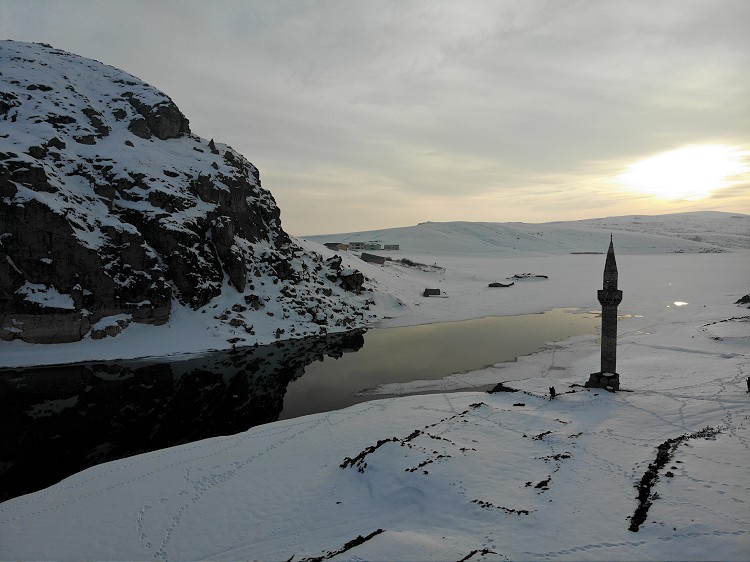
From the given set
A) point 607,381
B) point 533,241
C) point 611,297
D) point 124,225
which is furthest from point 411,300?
point 533,241

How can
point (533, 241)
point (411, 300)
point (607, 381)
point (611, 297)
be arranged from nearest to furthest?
1. point (607, 381)
2. point (611, 297)
3. point (411, 300)
4. point (533, 241)

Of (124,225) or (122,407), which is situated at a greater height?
(124,225)

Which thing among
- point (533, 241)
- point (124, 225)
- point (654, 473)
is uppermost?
point (124, 225)

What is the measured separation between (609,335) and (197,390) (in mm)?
22582

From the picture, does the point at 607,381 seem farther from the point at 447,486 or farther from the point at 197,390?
the point at 197,390

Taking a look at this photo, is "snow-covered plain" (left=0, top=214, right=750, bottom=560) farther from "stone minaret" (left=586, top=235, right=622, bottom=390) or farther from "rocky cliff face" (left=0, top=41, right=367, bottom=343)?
"rocky cliff face" (left=0, top=41, right=367, bottom=343)

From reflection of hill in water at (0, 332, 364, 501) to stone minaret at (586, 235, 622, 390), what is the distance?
52.7ft

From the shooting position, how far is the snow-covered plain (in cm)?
1106

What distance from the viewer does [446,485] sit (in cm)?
1388

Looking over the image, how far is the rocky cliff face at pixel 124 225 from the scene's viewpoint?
112 feet

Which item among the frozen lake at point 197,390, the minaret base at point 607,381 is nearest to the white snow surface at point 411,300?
the frozen lake at point 197,390

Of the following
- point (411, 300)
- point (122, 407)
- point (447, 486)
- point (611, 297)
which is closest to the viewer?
point (447, 486)

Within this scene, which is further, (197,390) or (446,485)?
(197,390)

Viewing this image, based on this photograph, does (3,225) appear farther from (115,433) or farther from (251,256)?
(115,433)
